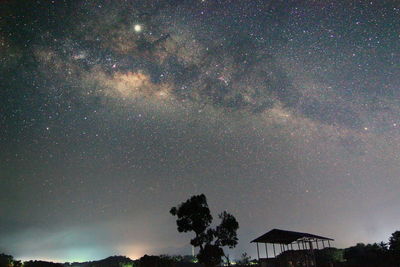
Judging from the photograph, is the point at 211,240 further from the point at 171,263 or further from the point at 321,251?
the point at 321,251

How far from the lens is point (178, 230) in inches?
1645

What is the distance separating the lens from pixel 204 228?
4138cm

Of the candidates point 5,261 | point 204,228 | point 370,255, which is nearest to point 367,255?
point 370,255

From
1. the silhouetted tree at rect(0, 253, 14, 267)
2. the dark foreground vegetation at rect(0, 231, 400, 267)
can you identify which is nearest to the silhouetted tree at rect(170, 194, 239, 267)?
the dark foreground vegetation at rect(0, 231, 400, 267)

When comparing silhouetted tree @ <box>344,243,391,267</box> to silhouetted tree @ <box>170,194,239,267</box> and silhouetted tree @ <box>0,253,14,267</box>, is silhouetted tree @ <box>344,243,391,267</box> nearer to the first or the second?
silhouetted tree @ <box>170,194,239,267</box>

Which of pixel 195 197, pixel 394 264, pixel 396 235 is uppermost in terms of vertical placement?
pixel 195 197

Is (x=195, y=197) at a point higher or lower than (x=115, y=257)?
higher

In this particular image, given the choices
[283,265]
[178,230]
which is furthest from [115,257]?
[283,265]

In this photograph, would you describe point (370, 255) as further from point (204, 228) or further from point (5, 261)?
point (5, 261)

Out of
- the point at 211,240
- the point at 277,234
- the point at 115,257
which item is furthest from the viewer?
the point at 115,257

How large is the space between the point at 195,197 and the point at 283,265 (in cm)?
1411

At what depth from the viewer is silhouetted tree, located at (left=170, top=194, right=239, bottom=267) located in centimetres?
4066

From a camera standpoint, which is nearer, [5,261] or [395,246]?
[395,246]

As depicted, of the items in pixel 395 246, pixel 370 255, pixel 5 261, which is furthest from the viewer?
pixel 5 261
